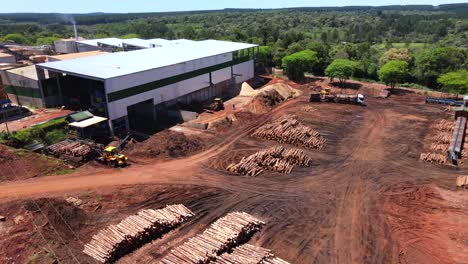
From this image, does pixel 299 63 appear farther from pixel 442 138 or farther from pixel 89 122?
pixel 89 122

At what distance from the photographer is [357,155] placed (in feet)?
129

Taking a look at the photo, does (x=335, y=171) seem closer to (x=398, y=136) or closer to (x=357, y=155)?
(x=357, y=155)

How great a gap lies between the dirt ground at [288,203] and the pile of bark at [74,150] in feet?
8.47

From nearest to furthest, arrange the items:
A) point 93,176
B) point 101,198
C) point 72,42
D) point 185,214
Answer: point 185,214 < point 101,198 < point 93,176 < point 72,42

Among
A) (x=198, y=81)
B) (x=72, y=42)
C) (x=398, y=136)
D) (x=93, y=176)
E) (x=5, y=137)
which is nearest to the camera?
(x=93, y=176)

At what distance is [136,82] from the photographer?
45.0 metres

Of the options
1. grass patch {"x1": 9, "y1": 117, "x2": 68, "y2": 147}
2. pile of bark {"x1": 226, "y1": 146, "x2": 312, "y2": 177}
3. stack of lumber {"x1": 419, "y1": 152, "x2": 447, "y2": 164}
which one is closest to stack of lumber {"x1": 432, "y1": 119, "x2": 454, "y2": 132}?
stack of lumber {"x1": 419, "y1": 152, "x2": 447, "y2": 164}

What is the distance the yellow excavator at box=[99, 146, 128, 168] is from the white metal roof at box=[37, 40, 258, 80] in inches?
378

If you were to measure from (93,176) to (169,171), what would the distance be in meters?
7.07

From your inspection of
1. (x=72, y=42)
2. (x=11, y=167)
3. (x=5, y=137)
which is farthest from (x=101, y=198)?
(x=72, y=42)

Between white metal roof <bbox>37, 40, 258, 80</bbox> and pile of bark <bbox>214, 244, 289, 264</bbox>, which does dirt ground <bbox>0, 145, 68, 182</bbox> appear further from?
pile of bark <bbox>214, 244, 289, 264</bbox>

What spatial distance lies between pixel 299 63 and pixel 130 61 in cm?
3630

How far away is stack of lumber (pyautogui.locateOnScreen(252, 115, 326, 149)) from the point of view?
137 feet

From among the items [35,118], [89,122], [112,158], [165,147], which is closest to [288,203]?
[165,147]
